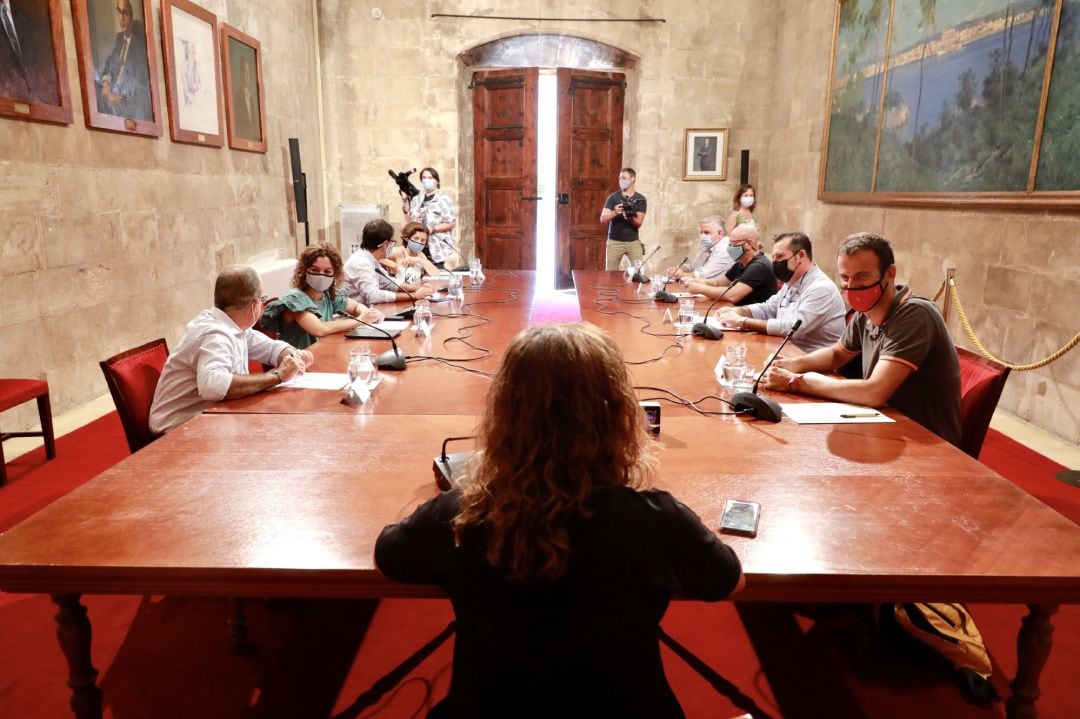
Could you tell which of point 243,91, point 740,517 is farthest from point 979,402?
point 243,91

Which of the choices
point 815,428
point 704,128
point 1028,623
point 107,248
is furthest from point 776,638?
point 704,128

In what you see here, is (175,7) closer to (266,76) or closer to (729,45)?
(266,76)

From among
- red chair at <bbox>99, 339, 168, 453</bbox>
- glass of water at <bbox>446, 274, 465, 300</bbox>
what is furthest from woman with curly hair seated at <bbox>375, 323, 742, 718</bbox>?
glass of water at <bbox>446, 274, 465, 300</bbox>

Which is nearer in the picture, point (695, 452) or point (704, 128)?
point (695, 452)

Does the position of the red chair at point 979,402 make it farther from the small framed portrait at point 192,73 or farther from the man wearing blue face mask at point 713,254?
the small framed portrait at point 192,73

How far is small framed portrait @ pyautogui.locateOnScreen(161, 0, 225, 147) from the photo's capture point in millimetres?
5559

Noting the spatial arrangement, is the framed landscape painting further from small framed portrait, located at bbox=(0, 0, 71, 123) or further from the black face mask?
small framed portrait, located at bbox=(0, 0, 71, 123)

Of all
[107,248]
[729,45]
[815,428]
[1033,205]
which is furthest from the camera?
[729,45]

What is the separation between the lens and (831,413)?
227 centimetres

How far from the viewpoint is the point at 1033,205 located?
443cm

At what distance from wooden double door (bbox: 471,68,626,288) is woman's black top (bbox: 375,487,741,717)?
28.6ft

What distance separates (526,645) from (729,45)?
939cm

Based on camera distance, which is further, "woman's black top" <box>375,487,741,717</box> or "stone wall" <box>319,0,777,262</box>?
"stone wall" <box>319,0,777,262</box>

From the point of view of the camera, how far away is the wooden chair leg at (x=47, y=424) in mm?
3566
